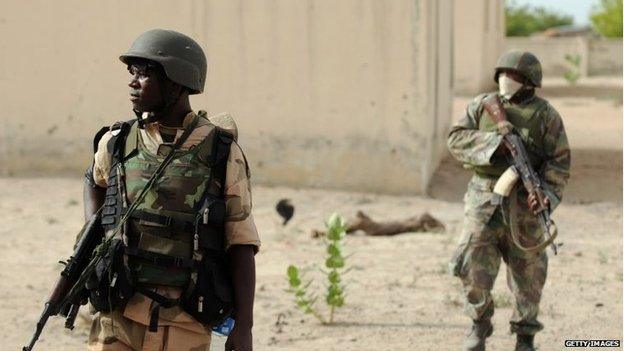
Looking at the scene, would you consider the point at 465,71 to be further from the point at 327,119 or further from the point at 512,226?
the point at 512,226

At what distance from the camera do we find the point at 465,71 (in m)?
22.4

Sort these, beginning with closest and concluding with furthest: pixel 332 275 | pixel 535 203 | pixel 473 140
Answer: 1. pixel 535 203
2. pixel 473 140
3. pixel 332 275

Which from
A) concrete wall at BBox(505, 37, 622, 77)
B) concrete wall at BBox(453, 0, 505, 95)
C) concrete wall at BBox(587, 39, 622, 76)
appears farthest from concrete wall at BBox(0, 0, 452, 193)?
concrete wall at BBox(587, 39, 622, 76)

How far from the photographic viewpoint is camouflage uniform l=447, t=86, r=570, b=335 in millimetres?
5918

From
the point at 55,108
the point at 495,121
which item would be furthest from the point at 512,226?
the point at 55,108

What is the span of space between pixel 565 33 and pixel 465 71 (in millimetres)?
29563

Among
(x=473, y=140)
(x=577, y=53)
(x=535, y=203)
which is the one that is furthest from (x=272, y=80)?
(x=577, y=53)

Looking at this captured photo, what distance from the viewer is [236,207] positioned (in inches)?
137

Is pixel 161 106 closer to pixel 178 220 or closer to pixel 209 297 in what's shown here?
pixel 178 220

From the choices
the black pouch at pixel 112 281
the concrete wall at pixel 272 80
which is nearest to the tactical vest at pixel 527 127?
the black pouch at pixel 112 281

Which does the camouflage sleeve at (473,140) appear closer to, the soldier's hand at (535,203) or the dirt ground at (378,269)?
the soldier's hand at (535,203)

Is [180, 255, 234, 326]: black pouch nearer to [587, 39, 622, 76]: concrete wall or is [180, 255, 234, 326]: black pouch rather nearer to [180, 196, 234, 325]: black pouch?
[180, 196, 234, 325]: black pouch

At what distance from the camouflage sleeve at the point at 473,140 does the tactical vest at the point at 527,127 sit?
5cm

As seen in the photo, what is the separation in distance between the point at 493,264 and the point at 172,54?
9.58 feet
